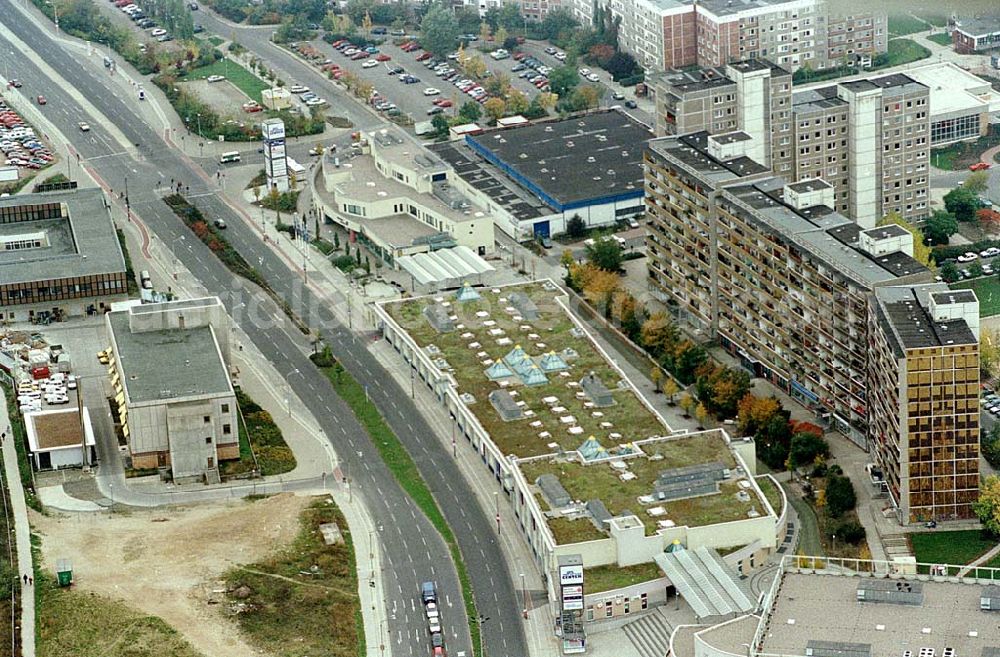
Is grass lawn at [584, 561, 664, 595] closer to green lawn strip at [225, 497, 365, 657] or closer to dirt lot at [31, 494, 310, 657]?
green lawn strip at [225, 497, 365, 657]

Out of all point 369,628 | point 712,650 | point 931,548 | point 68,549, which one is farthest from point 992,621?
point 68,549

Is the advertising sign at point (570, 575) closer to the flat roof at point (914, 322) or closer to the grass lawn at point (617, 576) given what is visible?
the grass lawn at point (617, 576)

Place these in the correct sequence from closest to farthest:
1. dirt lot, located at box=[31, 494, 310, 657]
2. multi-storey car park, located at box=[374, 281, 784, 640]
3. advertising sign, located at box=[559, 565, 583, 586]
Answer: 1. advertising sign, located at box=[559, 565, 583, 586]
2. dirt lot, located at box=[31, 494, 310, 657]
3. multi-storey car park, located at box=[374, 281, 784, 640]

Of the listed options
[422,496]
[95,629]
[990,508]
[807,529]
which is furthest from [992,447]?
[95,629]

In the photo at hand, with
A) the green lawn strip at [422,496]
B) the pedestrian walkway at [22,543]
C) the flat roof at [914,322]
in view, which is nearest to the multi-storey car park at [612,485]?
the green lawn strip at [422,496]

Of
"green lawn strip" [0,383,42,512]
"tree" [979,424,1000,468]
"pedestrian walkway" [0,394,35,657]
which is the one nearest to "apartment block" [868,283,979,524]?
"tree" [979,424,1000,468]

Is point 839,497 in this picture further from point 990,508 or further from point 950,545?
point 990,508
